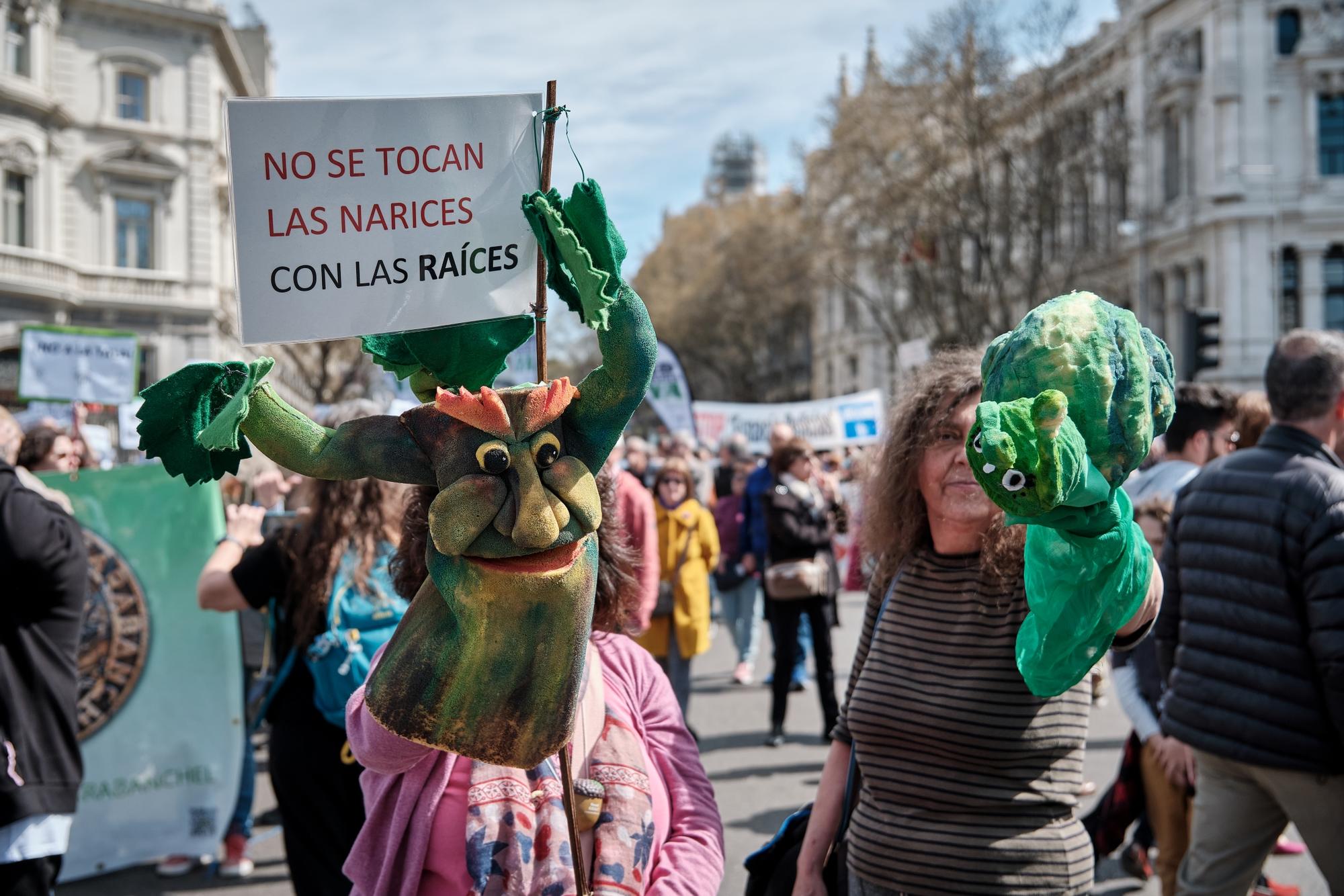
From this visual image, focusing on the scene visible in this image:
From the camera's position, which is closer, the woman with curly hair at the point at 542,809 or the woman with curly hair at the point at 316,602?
the woman with curly hair at the point at 542,809

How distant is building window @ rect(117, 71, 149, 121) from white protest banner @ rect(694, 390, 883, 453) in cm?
2389

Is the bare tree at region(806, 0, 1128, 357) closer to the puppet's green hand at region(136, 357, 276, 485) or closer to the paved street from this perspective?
the paved street

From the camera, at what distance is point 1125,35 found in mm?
35031

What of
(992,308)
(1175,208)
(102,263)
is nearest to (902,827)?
(992,308)

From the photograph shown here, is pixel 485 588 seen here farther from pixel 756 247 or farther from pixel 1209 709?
pixel 756 247

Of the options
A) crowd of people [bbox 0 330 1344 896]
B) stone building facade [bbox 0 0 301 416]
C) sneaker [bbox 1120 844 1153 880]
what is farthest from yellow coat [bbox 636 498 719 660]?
stone building facade [bbox 0 0 301 416]

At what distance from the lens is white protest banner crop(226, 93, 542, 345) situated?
1503 millimetres

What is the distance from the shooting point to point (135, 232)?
106 ft

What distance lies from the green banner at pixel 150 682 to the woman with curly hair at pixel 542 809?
3.40 m

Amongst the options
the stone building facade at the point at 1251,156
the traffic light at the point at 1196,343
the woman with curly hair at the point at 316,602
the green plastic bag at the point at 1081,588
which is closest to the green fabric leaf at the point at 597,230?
the green plastic bag at the point at 1081,588

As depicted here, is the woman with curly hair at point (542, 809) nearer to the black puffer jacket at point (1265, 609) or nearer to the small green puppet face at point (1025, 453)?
the small green puppet face at point (1025, 453)

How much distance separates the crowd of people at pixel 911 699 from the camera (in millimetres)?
1958

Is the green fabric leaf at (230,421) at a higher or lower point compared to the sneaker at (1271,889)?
higher

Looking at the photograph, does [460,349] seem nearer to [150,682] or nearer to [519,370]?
[150,682]
